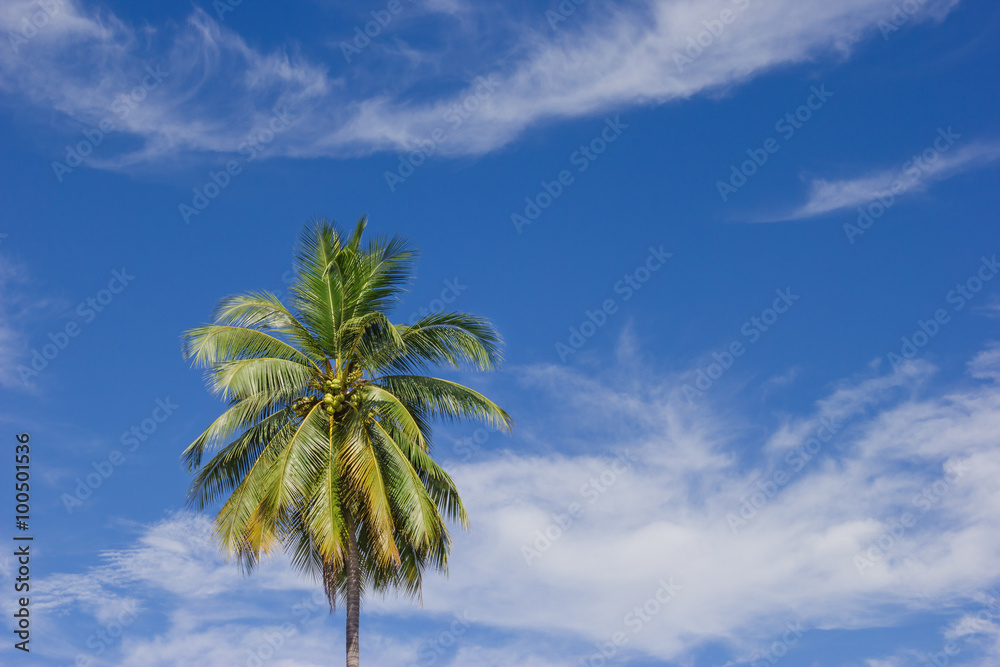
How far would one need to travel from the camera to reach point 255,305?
24828mm

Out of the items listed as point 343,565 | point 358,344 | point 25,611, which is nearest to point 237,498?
point 343,565

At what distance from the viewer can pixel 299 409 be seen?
24.6m

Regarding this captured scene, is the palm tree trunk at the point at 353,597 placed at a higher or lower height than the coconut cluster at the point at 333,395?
lower

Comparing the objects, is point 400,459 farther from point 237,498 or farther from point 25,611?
point 25,611

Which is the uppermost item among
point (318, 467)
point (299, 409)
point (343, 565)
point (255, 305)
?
point (255, 305)

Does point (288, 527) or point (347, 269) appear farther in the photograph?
point (347, 269)

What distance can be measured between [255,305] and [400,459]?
5.11 meters

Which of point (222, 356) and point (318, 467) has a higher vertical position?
point (222, 356)

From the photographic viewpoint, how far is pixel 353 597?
23.2 meters

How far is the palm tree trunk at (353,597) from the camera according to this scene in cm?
2269

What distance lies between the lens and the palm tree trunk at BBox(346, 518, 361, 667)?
22688 mm

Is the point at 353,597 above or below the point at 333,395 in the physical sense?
below

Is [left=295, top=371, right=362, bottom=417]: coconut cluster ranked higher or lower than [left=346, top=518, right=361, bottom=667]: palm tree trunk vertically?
higher

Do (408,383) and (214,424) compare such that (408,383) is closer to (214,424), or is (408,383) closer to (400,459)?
(400,459)
